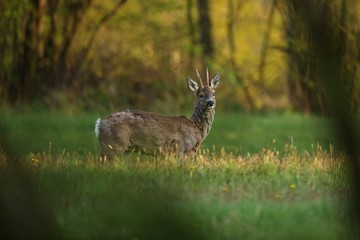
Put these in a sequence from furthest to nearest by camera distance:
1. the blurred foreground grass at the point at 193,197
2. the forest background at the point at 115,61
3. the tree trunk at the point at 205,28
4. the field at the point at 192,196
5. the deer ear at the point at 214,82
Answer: the tree trunk at the point at 205,28, the forest background at the point at 115,61, the deer ear at the point at 214,82, the blurred foreground grass at the point at 193,197, the field at the point at 192,196

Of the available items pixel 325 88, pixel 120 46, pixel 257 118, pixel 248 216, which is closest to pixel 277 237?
pixel 248 216

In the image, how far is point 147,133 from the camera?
12.0 m

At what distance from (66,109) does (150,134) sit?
10831 millimetres

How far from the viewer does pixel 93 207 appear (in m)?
8.32

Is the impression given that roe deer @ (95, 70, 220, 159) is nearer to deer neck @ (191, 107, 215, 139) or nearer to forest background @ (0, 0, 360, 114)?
deer neck @ (191, 107, 215, 139)

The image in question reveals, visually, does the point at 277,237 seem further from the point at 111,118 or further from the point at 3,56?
the point at 3,56

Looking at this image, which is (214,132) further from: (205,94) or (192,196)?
(192,196)

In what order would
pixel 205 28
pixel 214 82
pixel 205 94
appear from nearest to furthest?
pixel 205 94, pixel 214 82, pixel 205 28

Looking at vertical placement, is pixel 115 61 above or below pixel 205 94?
above

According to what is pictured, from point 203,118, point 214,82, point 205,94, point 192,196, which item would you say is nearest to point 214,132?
point 203,118

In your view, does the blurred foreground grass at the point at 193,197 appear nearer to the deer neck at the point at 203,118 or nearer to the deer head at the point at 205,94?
the deer head at the point at 205,94

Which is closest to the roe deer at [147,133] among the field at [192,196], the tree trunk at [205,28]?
the field at [192,196]

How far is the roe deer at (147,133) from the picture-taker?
11.9 meters

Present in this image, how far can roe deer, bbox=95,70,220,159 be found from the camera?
11.9 m
